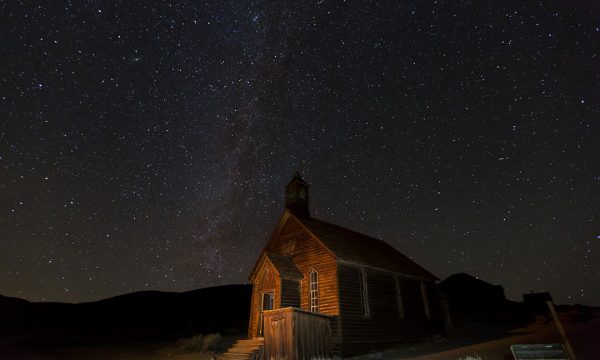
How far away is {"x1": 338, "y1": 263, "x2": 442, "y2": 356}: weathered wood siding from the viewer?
17531 millimetres

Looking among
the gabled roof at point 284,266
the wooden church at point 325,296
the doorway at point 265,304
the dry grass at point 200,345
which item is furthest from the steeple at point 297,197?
the dry grass at point 200,345

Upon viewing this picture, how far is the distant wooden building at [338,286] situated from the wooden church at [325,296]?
5cm

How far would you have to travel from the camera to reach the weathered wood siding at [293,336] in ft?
45.5

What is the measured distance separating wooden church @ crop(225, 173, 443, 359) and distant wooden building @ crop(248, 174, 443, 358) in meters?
0.05

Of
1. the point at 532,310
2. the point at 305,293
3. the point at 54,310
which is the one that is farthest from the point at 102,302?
the point at 532,310

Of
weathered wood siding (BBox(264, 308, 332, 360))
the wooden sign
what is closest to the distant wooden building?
weathered wood siding (BBox(264, 308, 332, 360))

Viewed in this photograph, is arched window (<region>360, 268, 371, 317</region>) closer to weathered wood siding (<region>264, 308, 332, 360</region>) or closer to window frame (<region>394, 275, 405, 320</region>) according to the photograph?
window frame (<region>394, 275, 405, 320</region>)

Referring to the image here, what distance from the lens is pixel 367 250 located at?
74.4 feet

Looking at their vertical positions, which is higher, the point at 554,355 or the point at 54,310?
the point at 54,310

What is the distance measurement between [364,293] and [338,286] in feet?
7.54

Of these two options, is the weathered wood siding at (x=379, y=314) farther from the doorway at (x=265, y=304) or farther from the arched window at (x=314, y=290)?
the doorway at (x=265, y=304)

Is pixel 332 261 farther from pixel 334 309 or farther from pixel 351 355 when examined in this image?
pixel 351 355

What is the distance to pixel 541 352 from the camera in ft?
30.6

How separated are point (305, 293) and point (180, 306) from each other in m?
75.2
